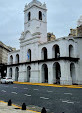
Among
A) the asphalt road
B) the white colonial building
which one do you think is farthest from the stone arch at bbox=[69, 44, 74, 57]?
the asphalt road

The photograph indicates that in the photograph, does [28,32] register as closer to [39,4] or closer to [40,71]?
[39,4]

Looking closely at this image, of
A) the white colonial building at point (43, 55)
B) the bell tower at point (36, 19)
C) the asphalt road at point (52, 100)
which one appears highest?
the bell tower at point (36, 19)

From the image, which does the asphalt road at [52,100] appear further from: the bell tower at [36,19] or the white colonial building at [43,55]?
the bell tower at [36,19]

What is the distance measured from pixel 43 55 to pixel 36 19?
10251 millimetres

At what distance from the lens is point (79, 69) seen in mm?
28344

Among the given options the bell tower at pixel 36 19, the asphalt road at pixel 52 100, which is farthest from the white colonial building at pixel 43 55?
the asphalt road at pixel 52 100

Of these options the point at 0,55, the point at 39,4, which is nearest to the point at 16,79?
the point at 39,4

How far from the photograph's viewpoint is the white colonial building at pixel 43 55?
27.1 meters

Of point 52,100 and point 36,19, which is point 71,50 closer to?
point 36,19

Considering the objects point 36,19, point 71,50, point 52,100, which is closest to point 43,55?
point 71,50

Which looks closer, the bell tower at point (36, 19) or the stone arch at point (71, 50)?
the stone arch at point (71, 50)

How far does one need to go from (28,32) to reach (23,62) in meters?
7.97

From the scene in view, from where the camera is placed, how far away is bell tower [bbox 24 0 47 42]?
35969mm

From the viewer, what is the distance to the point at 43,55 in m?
32.7
